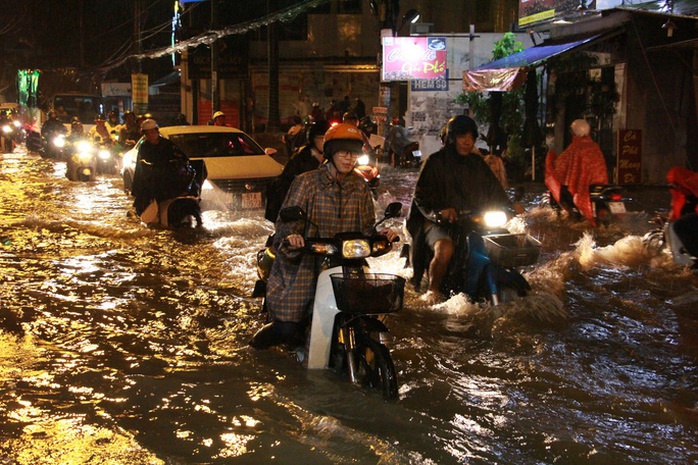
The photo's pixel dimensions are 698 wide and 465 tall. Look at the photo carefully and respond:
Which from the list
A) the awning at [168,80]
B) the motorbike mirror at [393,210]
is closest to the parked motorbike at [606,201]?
the motorbike mirror at [393,210]

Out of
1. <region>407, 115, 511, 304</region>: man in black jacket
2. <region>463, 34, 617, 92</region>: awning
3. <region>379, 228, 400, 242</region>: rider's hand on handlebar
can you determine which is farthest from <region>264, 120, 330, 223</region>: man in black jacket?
<region>463, 34, 617, 92</region>: awning

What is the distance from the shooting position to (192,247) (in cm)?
1149

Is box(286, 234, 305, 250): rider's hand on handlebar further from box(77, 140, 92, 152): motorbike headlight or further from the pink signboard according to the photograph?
the pink signboard

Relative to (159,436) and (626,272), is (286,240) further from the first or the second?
(626,272)

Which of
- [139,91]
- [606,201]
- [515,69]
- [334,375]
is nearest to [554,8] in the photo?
[515,69]

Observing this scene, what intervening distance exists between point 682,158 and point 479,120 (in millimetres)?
6854

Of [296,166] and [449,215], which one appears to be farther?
[296,166]

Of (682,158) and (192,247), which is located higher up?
(682,158)

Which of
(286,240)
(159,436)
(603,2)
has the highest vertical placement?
(603,2)

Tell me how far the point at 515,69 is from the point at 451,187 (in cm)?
1028

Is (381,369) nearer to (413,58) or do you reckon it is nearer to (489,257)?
(489,257)

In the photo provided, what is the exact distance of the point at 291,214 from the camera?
5.08 metres

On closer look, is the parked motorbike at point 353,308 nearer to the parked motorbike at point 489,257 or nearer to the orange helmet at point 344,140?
the orange helmet at point 344,140

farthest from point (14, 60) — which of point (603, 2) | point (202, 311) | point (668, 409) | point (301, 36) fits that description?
point (668, 409)
